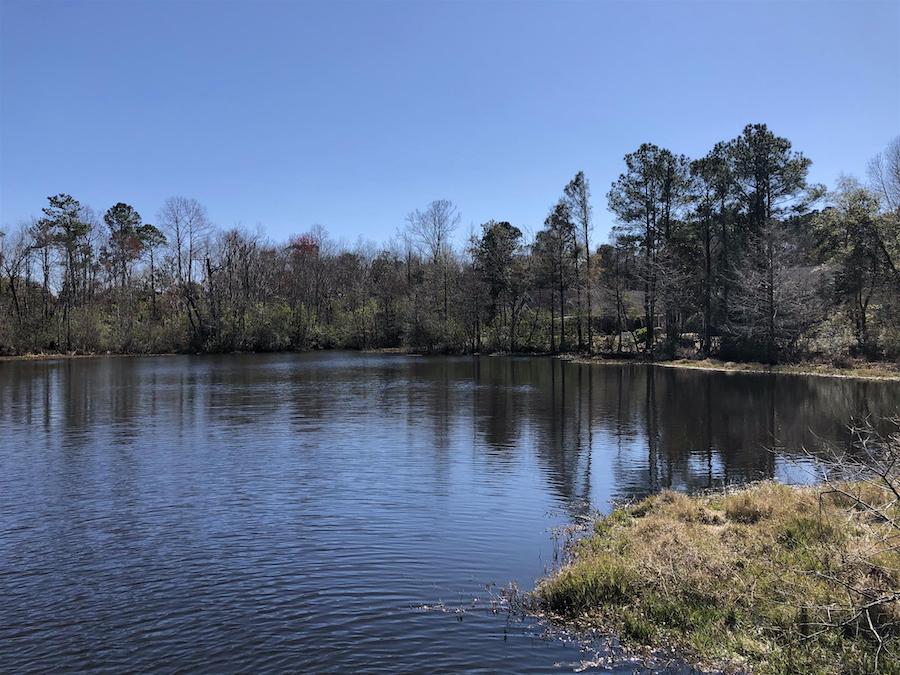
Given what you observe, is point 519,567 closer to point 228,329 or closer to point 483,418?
point 483,418

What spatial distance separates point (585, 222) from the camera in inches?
2694

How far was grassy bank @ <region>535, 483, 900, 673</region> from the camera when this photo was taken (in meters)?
6.71

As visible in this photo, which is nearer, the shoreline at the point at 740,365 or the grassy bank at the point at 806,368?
the grassy bank at the point at 806,368

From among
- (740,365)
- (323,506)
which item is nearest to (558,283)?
(740,365)

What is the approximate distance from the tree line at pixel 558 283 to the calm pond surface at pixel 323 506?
17.6 meters

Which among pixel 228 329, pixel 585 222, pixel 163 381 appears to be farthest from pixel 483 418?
pixel 228 329

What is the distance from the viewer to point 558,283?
231ft

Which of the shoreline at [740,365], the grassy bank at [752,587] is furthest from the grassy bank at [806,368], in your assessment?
the grassy bank at [752,587]

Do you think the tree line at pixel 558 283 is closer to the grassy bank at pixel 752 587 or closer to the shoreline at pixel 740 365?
the shoreline at pixel 740 365

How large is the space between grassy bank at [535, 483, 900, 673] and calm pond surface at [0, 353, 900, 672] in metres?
0.95

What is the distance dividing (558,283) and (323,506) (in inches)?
2321

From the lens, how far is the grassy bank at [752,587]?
22.0 feet

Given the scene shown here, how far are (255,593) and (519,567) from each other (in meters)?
4.06

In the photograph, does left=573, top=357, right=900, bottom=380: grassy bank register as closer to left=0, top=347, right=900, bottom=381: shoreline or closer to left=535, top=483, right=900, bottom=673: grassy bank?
left=0, top=347, right=900, bottom=381: shoreline
